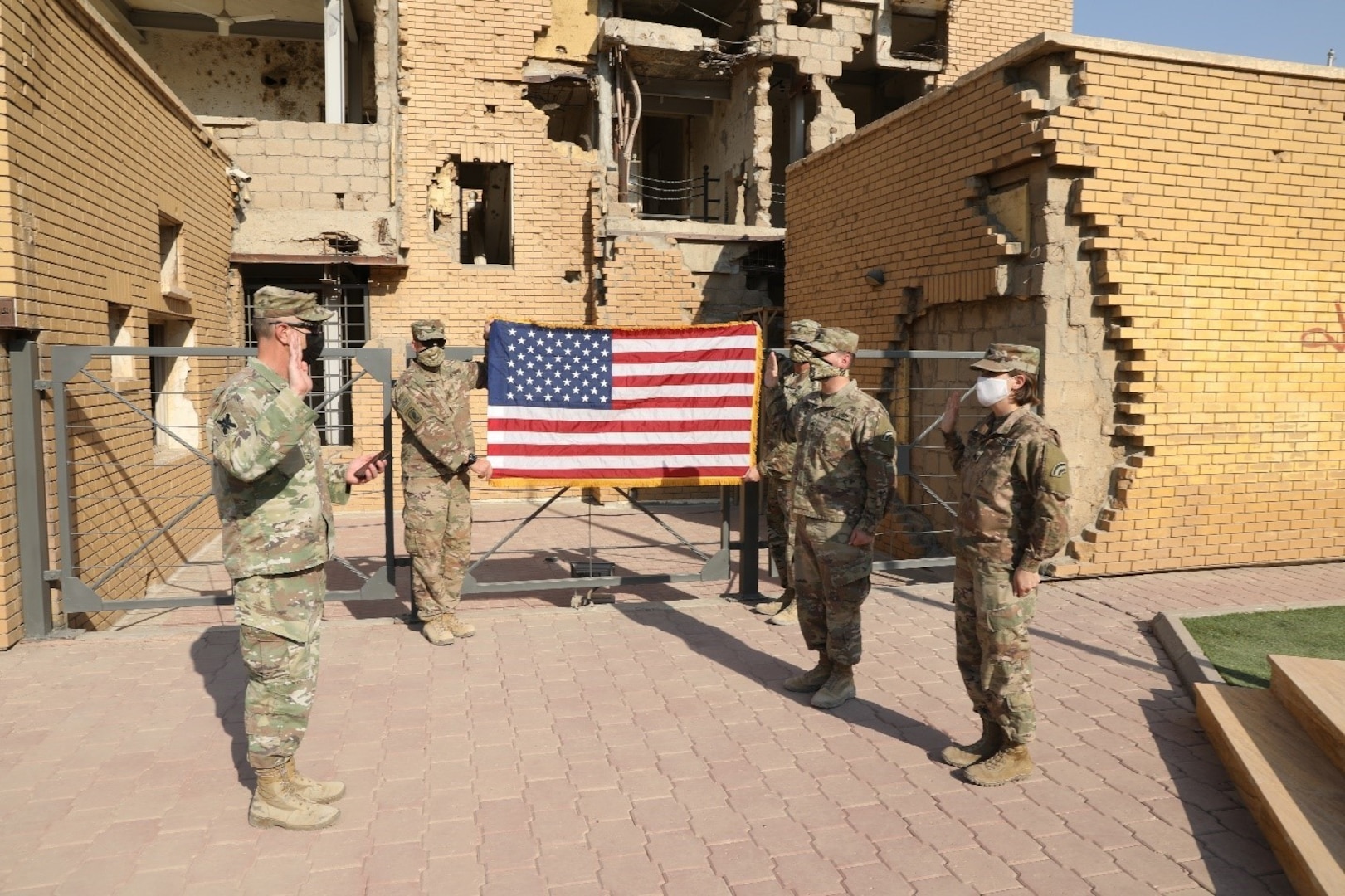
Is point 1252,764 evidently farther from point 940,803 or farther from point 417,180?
point 417,180

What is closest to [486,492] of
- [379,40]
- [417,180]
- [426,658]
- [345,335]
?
[345,335]

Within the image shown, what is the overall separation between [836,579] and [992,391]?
140cm

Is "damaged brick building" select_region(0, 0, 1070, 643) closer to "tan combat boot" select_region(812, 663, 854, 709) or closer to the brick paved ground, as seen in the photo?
the brick paved ground

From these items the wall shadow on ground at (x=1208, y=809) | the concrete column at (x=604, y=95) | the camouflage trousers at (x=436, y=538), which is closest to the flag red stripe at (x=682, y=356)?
the camouflage trousers at (x=436, y=538)

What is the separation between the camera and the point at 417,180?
12.8 metres

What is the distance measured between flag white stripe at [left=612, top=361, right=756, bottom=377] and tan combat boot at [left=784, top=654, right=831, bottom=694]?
243 cm

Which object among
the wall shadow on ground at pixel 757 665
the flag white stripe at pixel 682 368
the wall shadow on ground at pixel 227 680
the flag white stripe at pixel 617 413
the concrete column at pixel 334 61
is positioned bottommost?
the wall shadow on ground at pixel 227 680

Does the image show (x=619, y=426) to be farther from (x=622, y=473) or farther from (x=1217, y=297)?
(x=1217, y=297)

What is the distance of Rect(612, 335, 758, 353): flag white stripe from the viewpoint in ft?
21.8

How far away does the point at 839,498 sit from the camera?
488 cm

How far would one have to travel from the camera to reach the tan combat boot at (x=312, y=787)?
3.84 meters

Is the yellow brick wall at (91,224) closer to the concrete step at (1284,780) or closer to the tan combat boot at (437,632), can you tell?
the tan combat boot at (437,632)

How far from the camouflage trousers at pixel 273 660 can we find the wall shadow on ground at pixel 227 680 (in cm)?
49

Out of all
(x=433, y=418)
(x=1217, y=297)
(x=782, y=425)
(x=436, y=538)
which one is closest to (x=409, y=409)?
(x=433, y=418)
